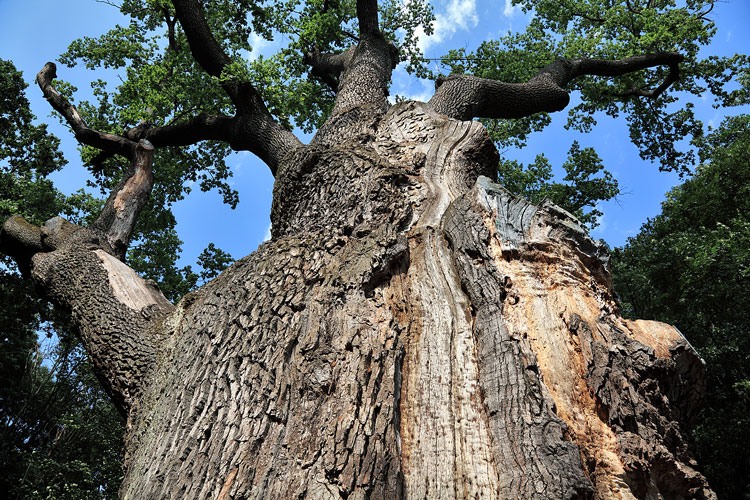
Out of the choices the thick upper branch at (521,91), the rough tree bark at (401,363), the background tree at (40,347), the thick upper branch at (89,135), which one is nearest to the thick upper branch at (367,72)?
the thick upper branch at (521,91)

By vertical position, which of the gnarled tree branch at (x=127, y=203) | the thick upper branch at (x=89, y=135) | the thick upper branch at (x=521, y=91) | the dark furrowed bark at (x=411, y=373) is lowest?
the dark furrowed bark at (x=411, y=373)

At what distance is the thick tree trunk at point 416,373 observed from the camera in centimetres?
187

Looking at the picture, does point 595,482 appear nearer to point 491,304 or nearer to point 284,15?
point 491,304

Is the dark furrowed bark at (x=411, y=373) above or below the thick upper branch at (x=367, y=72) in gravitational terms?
below

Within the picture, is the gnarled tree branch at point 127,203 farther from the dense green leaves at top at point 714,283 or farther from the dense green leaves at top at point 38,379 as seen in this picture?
the dense green leaves at top at point 714,283

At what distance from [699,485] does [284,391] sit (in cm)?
177

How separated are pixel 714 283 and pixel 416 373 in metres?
10.0

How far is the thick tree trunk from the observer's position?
73.5 inches

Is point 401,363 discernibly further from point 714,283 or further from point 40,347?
point 40,347

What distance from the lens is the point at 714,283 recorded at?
9875 mm

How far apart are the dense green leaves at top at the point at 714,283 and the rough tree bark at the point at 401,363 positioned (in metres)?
7.20

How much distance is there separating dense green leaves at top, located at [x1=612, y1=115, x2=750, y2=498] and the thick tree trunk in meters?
7.24

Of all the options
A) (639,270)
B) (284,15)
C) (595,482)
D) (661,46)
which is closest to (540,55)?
(661,46)

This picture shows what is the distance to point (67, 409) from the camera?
16.3 metres
